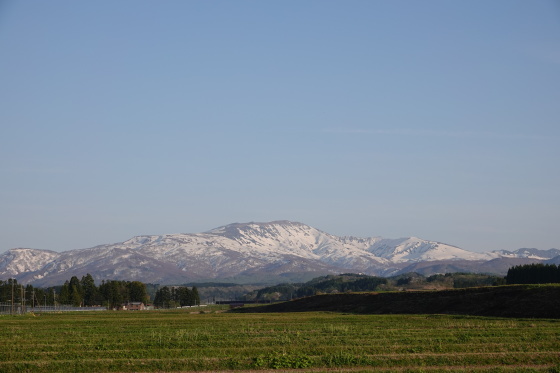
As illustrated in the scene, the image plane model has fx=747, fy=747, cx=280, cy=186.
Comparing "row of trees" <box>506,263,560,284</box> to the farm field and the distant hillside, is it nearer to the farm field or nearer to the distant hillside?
the distant hillside

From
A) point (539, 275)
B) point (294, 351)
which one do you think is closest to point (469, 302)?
point (294, 351)

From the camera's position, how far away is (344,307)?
128750mm

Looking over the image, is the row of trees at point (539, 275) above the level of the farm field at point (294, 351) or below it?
above

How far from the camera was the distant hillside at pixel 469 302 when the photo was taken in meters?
84.9

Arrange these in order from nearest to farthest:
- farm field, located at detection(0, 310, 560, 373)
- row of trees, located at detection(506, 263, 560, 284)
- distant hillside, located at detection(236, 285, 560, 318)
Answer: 1. farm field, located at detection(0, 310, 560, 373)
2. distant hillside, located at detection(236, 285, 560, 318)
3. row of trees, located at detection(506, 263, 560, 284)

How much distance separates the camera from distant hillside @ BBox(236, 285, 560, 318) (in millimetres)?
84875

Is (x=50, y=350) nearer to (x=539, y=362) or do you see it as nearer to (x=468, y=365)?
(x=468, y=365)

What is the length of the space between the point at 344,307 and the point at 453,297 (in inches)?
1050

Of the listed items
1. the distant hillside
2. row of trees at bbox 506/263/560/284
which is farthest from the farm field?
row of trees at bbox 506/263/560/284

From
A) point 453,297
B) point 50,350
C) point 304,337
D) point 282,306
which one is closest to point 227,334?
point 304,337

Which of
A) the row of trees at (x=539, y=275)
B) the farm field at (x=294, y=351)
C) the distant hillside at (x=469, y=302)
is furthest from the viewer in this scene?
the row of trees at (x=539, y=275)

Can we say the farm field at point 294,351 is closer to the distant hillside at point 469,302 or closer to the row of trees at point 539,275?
the distant hillside at point 469,302

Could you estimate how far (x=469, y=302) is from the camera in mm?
99562

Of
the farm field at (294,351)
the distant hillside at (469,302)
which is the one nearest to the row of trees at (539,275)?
the distant hillside at (469,302)
